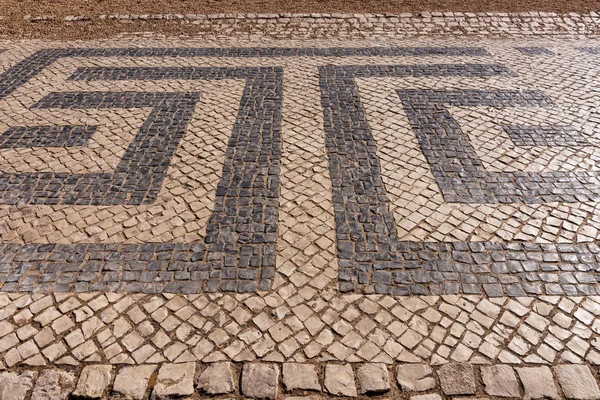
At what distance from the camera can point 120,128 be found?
7047mm

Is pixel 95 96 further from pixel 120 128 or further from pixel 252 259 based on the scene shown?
pixel 252 259

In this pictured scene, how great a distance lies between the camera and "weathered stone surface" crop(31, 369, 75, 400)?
3.50m

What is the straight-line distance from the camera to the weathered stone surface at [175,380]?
139 inches

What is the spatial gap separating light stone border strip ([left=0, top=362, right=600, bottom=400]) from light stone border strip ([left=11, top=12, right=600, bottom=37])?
8926 mm

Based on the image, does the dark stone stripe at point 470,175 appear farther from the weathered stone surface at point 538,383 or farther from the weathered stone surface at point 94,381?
the weathered stone surface at point 94,381

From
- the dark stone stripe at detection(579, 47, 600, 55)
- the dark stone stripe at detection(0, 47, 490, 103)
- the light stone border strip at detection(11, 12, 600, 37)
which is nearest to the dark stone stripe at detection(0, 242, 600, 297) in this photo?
the dark stone stripe at detection(0, 47, 490, 103)

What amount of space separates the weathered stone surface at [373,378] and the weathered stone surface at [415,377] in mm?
113

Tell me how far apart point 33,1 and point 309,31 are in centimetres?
813

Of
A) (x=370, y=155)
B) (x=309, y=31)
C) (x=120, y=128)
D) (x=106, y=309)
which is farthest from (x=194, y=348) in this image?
(x=309, y=31)

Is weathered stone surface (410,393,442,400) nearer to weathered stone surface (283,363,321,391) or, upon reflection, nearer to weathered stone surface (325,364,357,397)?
weathered stone surface (325,364,357,397)

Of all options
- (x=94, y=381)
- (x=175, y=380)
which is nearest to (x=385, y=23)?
(x=175, y=380)

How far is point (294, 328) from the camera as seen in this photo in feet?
13.1

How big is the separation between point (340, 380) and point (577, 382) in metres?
1.90

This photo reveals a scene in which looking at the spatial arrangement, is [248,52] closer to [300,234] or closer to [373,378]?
[300,234]
